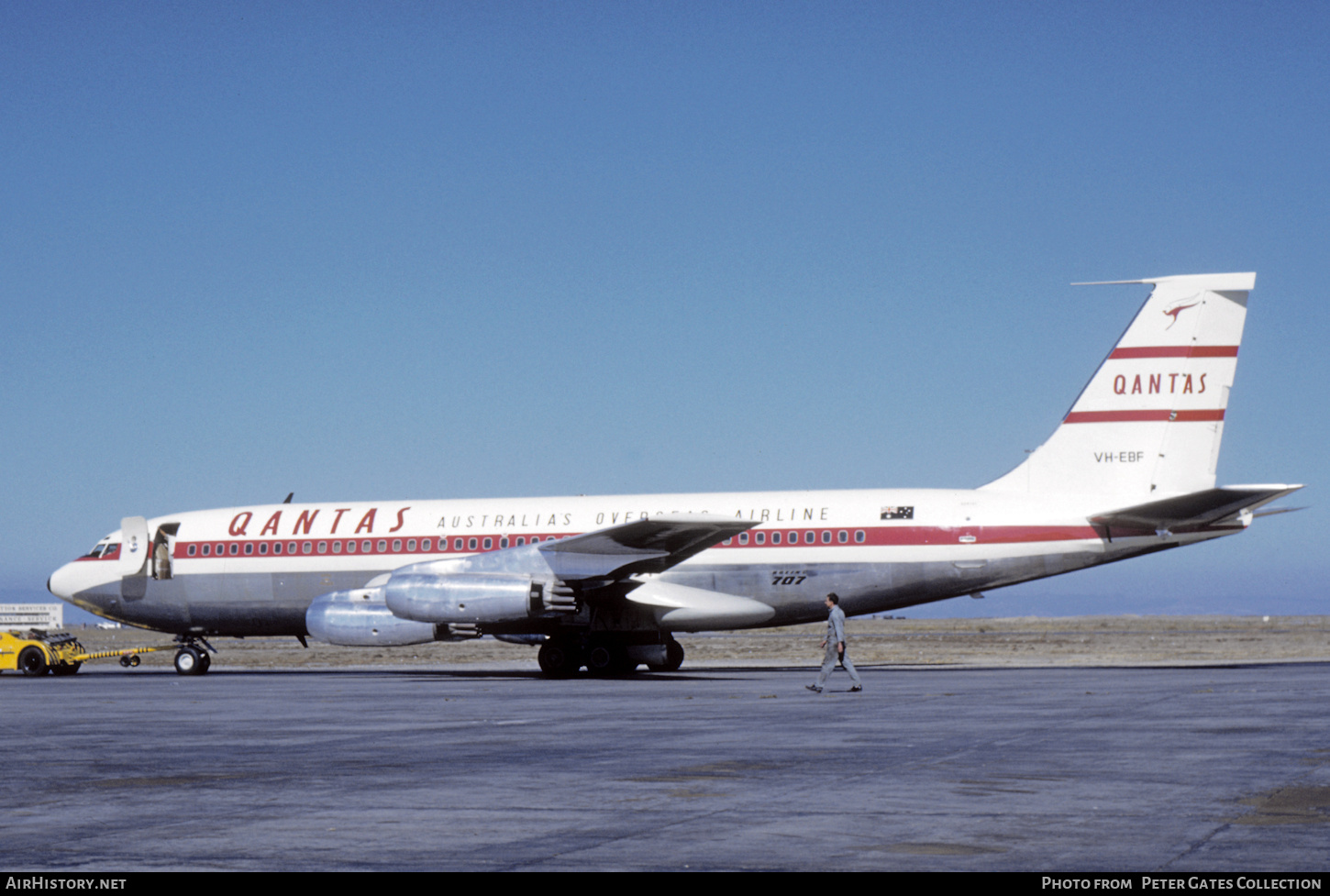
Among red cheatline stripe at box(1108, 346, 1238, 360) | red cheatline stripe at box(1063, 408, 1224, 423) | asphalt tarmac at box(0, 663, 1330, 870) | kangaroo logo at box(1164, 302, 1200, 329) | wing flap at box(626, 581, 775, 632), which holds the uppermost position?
kangaroo logo at box(1164, 302, 1200, 329)

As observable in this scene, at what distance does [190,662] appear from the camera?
33812 millimetres

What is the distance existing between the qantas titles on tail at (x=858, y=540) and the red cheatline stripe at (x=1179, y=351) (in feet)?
0.12

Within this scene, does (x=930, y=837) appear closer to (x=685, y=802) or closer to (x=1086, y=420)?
(x=685, y=802)

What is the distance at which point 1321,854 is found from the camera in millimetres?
7258

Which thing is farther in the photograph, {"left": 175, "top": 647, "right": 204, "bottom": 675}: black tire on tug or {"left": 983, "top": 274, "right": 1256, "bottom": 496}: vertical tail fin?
{"left": 175, "top": 647, "right": 204, "bottom": 675}: black tire on tug

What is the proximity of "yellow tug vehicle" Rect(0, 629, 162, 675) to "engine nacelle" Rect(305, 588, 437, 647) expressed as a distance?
27.0ft

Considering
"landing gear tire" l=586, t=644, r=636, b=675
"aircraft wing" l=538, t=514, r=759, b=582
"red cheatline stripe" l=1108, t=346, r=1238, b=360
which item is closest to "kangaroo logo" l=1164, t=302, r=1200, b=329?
"red cheatline stripe" l=1108, t=346, r=1238, b=360

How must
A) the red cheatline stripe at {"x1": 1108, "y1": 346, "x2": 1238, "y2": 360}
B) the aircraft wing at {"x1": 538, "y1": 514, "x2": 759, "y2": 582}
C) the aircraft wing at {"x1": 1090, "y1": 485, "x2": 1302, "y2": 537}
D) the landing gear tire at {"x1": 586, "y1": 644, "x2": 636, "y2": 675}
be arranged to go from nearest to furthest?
the aircraft wing at {"x1": 1090, "y1": 485, "x2": 1302, "y2": 537} → the aircraft wing at {"x1": 538, "y1": 514, "x2": 759, "y2": 582} → the red cheatline stripe at {"x1": 1108, "y1": 346, "x2": 1238, "y2": 360} → the landing gear tire at {"x1": 586, "y1": 644, "x2": 636, "y2": 675}

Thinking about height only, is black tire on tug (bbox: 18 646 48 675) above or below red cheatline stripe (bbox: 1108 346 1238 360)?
below

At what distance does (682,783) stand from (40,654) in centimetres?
2872

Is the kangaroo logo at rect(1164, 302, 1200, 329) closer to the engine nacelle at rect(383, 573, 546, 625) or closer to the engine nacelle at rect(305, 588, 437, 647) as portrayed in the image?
the engine nacelle at rect(383, 573, 546, 625)

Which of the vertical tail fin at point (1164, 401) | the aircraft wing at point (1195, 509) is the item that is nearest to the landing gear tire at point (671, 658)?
the vertical tail fin at point (1164, 401)

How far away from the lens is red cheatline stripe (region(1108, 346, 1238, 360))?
29.3 meters
